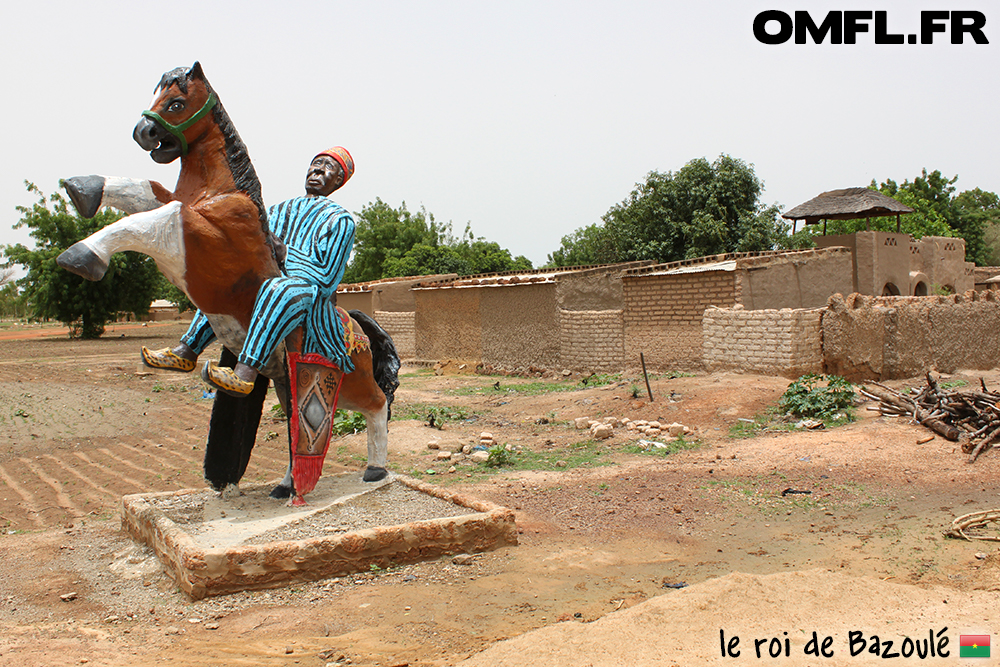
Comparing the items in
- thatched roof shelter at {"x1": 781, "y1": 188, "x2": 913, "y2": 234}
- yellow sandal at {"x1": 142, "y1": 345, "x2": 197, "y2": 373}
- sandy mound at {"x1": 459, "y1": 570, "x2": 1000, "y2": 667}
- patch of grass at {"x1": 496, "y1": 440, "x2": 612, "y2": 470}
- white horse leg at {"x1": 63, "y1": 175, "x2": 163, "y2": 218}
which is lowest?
patch of grass at {"x1": 496, "y1": 440, "x2": 612, "y2": 470}

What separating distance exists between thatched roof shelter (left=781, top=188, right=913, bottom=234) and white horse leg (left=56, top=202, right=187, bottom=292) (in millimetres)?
21384

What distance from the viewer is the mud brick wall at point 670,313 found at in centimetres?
1361

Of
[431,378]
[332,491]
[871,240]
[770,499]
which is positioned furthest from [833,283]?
[332,491]

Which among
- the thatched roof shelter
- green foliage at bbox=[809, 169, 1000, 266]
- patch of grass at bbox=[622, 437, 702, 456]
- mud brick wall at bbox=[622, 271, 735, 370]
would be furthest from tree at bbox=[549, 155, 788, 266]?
patch of grass at bbox=[622, 437, 702, 456]

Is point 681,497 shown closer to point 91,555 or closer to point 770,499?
point 770,499

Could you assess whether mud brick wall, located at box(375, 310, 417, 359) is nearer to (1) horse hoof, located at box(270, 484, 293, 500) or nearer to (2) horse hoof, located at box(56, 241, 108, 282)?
(1) horse hoof, located at box(270, 484, 293, 500)

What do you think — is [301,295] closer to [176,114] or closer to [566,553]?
[176,114]

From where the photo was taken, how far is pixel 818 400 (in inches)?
392

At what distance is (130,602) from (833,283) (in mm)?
15502

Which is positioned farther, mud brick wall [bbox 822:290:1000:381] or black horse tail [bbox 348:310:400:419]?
mud brick wall [bbox 822:290:1000:381]

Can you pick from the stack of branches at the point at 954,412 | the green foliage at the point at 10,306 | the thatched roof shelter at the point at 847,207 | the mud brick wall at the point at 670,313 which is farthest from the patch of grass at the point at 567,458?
the green foliage at the point at 10,306

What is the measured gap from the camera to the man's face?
18.3ft

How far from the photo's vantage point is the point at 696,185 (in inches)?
1032

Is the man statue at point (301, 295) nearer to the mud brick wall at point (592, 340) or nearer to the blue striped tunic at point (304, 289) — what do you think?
the blue striped tunic at point (304, 289)
